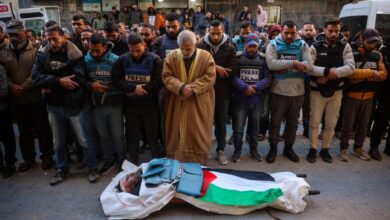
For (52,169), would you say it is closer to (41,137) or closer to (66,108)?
(41,137)

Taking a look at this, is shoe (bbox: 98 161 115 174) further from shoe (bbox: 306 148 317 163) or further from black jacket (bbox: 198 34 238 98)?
shoe (bbox: 306 148 317 163)

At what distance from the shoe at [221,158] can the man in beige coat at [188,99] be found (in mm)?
524

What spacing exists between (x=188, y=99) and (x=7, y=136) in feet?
9.05

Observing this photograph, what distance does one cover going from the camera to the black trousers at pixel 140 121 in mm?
4395

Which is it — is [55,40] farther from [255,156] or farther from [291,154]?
[291,154]

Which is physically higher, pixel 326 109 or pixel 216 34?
pixel 216 34

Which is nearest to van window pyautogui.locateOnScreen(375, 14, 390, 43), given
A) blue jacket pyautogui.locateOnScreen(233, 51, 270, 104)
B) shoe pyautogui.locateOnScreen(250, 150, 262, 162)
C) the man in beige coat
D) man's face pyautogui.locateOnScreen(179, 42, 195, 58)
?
blue jacket pyautogui.locateOnScreen(233, 51, 270, 104)

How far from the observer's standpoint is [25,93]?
14.7ft

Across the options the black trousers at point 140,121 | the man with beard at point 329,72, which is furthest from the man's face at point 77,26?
the man with beard at point 329,72

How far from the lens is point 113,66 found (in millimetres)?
4238

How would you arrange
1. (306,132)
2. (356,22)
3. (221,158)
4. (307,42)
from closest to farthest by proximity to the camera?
(221,158) → (307,42) → (306,132) → (356,22)

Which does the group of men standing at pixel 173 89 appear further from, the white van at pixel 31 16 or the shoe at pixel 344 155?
the white van at pixel 31 16

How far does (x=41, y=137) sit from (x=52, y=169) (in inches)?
20.6

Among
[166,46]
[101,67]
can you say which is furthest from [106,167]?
[166,46]
